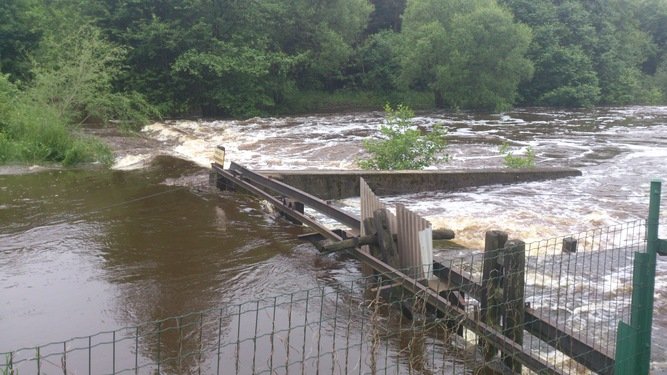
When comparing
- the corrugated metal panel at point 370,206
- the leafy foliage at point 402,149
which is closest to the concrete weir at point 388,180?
the leafy foliage at point 402,149

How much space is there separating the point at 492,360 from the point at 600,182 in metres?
11.8

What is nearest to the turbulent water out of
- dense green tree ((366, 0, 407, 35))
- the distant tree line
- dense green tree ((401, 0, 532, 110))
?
the distant tree line

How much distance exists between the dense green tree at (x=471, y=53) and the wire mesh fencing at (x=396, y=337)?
31372 millimetres

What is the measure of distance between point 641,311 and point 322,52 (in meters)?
38.0

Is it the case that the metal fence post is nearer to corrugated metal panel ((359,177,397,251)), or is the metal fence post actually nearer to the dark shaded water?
corrugated metal panel ((359,177,397,251))

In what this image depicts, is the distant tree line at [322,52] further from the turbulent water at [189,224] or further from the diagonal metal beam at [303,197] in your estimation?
the diagonal metal beam at [303,197]

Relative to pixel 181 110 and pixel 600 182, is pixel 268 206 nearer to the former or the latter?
pixel 600 182

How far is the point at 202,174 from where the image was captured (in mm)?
15266

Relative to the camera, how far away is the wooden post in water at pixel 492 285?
5.64m

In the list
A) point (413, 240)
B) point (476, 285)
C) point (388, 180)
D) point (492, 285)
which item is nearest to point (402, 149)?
point (388, 180)

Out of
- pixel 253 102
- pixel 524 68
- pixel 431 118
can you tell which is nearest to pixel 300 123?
pixel 253 102

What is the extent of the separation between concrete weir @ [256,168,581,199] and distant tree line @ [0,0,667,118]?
46.2ft

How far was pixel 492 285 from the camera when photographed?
18.7 ft

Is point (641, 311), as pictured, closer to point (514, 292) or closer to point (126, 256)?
point (514, 292)
